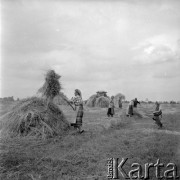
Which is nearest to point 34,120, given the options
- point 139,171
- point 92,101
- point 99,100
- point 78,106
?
point 78,106

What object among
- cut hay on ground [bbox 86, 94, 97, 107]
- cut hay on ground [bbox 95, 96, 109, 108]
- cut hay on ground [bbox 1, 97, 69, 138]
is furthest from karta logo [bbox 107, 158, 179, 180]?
cut hay on ground [bbox 86, 94, 97, 107]

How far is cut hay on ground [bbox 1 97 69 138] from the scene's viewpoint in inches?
366

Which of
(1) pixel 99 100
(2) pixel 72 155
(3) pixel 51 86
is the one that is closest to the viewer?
(2) pixel 72 155

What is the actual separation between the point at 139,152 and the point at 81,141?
2399mm

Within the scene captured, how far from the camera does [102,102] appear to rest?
36.2m

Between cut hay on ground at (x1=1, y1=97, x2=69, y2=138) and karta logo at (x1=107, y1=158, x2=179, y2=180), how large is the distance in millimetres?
4133

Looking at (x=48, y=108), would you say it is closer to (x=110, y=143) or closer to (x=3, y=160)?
(x=110, y=143)

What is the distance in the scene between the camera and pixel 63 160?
19.8 feet

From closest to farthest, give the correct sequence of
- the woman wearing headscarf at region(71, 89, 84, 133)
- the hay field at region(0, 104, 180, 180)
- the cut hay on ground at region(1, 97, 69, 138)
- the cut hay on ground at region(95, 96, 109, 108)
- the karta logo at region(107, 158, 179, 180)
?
the karta logo at region(107, 158, 179, 180)
the hay field at region(0, 104, 180, 180)
the cut hay on ground at region(1, 97, 69, 138)
the woman wearing headscarf at region(71, 89, 84, 133)
the cut hay on ground at region(95, 96, 109, 108)

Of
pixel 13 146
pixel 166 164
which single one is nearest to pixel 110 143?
pixel 166 164

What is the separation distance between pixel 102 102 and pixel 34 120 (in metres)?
27.0

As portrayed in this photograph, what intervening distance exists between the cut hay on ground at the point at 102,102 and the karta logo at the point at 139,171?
30.0 metres

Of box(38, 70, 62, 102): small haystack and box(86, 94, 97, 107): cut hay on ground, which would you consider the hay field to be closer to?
box(38, 70, 62, 102): small haystack

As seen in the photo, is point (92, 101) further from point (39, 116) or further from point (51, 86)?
point (39, 116)
